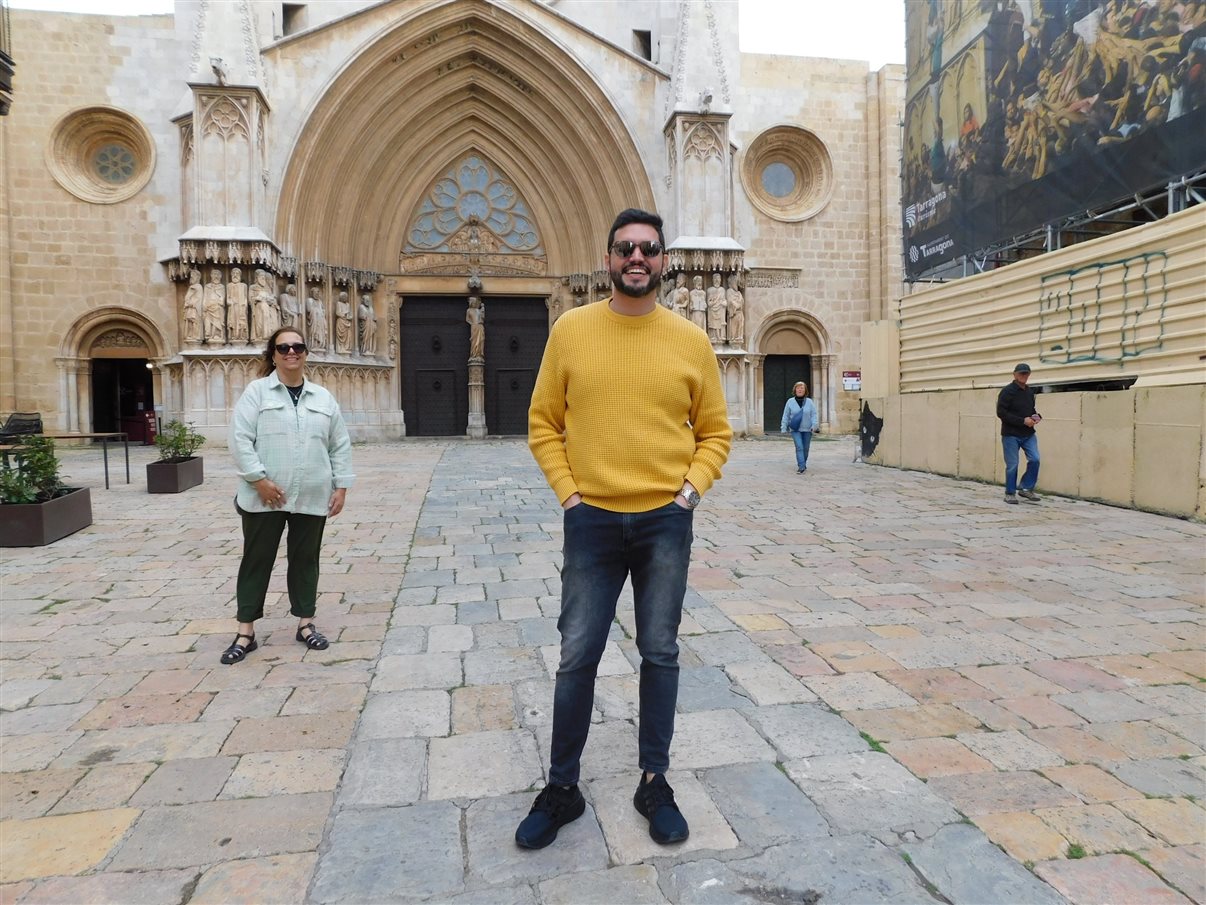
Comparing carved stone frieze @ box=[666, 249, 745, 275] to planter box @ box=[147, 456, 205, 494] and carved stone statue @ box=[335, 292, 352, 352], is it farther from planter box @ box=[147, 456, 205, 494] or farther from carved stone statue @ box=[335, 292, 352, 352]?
planter box @ box=[147, 456, 205, 494]

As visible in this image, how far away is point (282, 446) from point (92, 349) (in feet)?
66.1

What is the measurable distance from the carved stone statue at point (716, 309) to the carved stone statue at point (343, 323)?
33.2ft

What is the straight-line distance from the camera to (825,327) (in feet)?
74.7

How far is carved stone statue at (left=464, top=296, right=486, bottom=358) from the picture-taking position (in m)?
22.5

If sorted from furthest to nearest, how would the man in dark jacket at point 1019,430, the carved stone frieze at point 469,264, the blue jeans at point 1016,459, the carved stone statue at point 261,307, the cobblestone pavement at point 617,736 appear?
the carved stone frieze at point 469,264
the carved stone statue at point 261,307
the blue jeans at point 1016,459
the man in dark jacket at point 1019,430
the cobblestone pavement at point 617,736

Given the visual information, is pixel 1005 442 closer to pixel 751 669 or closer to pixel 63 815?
pixel 751 669

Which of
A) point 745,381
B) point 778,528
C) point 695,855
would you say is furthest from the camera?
point 745,381

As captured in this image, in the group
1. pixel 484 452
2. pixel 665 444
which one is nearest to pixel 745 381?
pixel 484 452

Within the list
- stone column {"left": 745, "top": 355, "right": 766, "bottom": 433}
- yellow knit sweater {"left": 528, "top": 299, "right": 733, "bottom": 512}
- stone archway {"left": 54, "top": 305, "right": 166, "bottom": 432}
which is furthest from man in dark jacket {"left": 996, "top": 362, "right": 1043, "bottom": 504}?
stone archway {"left": 54, "top": 305, "right": 166, "bottom": 432}

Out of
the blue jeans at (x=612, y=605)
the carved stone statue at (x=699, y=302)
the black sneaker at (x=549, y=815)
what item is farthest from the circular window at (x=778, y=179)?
the black sneaker at (x=549, y=815)

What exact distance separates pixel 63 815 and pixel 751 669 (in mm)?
2934

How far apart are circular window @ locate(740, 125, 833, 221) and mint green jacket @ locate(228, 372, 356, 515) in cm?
2068

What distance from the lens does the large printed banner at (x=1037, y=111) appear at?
29.5 feet

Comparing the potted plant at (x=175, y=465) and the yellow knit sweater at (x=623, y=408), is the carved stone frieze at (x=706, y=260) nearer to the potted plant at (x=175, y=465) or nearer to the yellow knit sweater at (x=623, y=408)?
the potted plant at (x=175, y=465)
